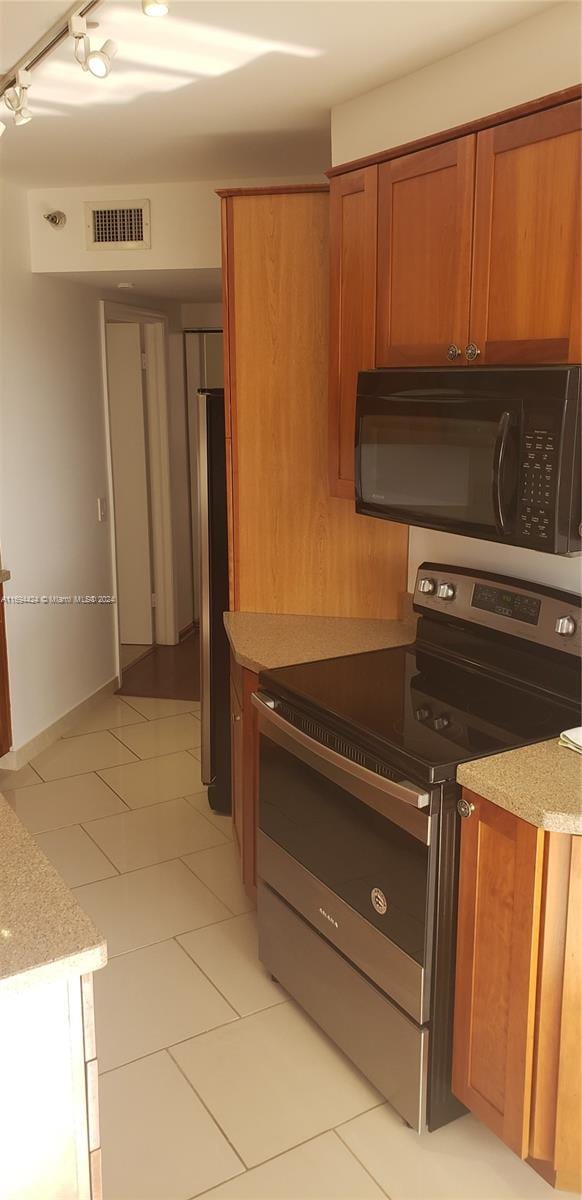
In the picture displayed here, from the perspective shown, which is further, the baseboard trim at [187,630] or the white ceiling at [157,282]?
the baseboard trim at [187,630]

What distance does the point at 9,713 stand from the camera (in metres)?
3.96

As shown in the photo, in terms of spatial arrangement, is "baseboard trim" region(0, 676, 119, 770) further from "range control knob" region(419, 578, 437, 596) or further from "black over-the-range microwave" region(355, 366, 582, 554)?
"black over-the-range microwave" region(355, 366, 582, 554)

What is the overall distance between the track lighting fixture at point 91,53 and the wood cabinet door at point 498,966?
1620mm

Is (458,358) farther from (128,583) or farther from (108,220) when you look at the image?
(128,583)

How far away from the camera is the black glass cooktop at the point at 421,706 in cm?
197

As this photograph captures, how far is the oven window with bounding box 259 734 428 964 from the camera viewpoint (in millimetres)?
1952

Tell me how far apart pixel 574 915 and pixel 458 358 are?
4.22ft

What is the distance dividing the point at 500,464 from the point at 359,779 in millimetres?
757

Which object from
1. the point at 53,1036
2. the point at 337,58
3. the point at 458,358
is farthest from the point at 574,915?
the point at 337,58

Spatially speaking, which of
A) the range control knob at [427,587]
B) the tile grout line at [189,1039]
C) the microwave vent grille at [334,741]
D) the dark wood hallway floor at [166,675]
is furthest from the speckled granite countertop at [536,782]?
the dark wood hallway floor at [166,675]

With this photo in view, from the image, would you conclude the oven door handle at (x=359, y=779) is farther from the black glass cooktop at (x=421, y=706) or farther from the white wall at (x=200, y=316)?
the white wall at (x=200, y=316)

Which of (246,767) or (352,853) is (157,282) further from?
(352,853)

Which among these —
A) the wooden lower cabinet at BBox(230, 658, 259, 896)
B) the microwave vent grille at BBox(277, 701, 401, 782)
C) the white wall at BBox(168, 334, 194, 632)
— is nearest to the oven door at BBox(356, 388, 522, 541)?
the microwave vent grille at BBox(277, 701, 401, 782)

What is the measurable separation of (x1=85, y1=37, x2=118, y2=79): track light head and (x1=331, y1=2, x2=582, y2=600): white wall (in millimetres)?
943
